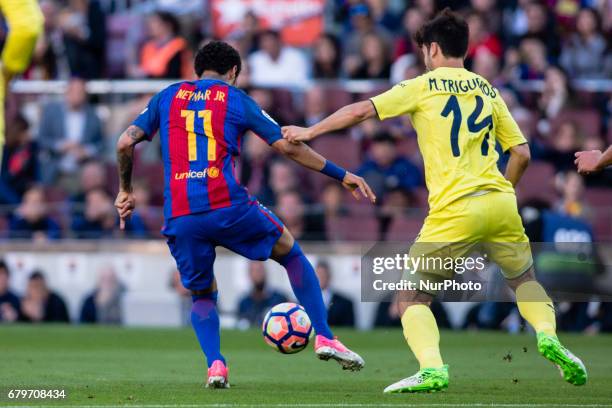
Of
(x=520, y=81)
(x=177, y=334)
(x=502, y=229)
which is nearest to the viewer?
(x=502, y=229)

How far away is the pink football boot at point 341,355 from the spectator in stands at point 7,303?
9.22m

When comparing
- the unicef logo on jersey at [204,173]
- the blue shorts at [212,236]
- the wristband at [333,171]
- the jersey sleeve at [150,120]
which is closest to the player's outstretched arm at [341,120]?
the wristband at [333,171]

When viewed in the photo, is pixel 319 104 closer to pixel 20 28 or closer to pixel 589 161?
pixel 589 161

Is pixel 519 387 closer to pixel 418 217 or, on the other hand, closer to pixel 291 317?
pixel 291 317

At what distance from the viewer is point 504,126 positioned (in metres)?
9.17

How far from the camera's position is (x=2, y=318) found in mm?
18141

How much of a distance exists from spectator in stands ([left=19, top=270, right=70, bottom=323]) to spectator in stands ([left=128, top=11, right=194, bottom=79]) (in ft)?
12.2

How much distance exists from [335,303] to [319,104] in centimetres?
291

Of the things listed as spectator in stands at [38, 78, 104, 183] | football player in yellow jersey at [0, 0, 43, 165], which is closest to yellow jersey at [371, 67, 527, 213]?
football player in yellow jersey at [0, 0, 43, 165]

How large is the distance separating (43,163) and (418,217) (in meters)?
5.60

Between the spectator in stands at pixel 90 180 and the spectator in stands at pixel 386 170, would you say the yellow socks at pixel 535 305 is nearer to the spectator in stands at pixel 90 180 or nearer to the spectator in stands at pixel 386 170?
the spectator in stands at pixel 386 170

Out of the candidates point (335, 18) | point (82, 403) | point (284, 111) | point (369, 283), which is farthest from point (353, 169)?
point (82, 403)

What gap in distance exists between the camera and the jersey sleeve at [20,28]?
7102 millimetres

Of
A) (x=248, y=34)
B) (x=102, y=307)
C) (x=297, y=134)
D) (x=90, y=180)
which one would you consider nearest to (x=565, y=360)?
(x=297, y=134)
